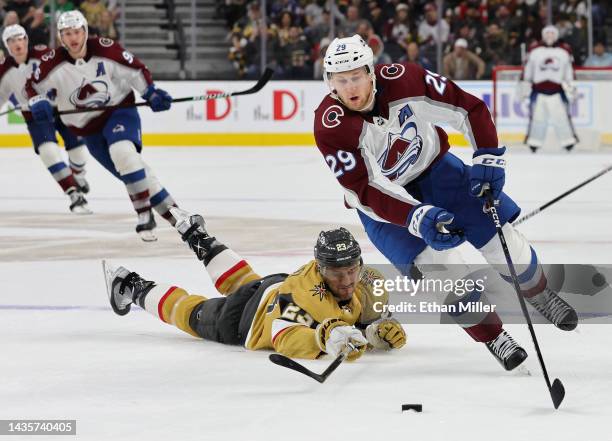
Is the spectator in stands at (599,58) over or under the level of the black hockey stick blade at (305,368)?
under

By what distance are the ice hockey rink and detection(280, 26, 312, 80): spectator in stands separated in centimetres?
666

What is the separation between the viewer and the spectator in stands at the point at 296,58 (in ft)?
45.9

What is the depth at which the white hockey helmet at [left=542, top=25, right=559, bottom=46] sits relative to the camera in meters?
13.5

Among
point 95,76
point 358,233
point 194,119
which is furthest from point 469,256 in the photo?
point 194,119

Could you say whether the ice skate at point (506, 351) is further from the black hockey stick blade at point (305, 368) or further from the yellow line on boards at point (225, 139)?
the yellow line on boards at point (225, 139)

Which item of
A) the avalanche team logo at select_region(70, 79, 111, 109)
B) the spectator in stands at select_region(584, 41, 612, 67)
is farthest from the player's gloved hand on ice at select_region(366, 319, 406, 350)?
the spectator in stands at select_region(584, 41, 612, 67)

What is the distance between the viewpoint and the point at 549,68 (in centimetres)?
1355

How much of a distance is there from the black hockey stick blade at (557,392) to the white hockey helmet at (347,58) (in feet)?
3.66

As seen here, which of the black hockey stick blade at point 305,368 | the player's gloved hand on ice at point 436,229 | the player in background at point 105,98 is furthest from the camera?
the player in background at point 105,98

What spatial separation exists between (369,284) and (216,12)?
36.3 feet

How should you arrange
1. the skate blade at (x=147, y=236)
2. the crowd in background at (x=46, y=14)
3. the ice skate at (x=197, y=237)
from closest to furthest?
the ice skate at (x=197, y=237)
the skate blade at (x=147, y=236)
the crowd in background at (x=46, y=14)

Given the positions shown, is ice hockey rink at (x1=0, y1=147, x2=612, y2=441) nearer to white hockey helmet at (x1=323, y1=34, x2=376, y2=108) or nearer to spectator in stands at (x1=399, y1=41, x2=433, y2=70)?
white hockey helmet at (x1=323, y1=34, x2=376, y2=108)

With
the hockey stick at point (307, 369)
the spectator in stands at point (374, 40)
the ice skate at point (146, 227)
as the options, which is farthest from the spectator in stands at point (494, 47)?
the hockey stick at point (307, 369)

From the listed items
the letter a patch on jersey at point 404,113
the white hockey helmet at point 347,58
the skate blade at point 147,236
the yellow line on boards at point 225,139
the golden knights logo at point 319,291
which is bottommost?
the yellow line on boards at point 225,139
